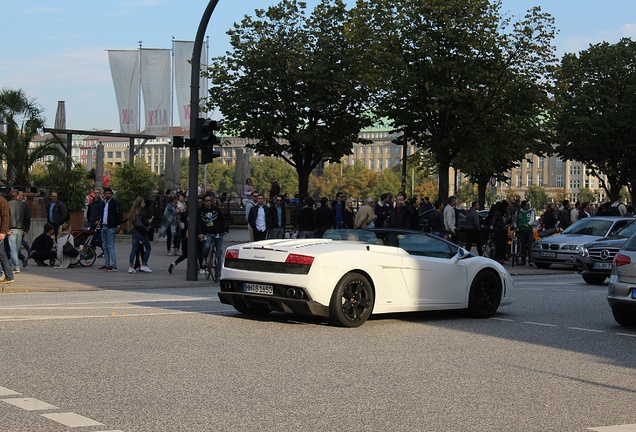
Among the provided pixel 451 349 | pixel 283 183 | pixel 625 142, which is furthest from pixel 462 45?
pixel 283 183

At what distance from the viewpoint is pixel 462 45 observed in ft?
129

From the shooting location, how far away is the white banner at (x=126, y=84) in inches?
2176

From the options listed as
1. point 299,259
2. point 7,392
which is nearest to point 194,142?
point 299,259

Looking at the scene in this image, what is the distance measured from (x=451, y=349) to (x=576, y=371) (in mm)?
1683

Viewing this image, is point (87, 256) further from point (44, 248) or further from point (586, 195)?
point (586, 195)

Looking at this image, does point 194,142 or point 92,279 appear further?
point 92,279

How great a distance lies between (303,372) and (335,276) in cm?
350

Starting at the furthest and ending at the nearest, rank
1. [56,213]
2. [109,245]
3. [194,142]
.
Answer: [56,213] → [109,245] → [194,142]

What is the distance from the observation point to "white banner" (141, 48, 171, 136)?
55594mm

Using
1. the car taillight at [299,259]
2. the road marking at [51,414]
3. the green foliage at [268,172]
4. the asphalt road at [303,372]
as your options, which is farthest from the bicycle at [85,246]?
the green foliage at [268,172]

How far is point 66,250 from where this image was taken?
24797 mm

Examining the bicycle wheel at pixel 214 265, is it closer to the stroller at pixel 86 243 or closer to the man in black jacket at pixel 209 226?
the man in black jacket at pixel 209 226

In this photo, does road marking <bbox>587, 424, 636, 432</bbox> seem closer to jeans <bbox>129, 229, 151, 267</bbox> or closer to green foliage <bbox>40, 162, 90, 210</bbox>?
jeans <bbox>129, 229, 151, 267</bbox>

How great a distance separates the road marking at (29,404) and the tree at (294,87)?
38.0 m
